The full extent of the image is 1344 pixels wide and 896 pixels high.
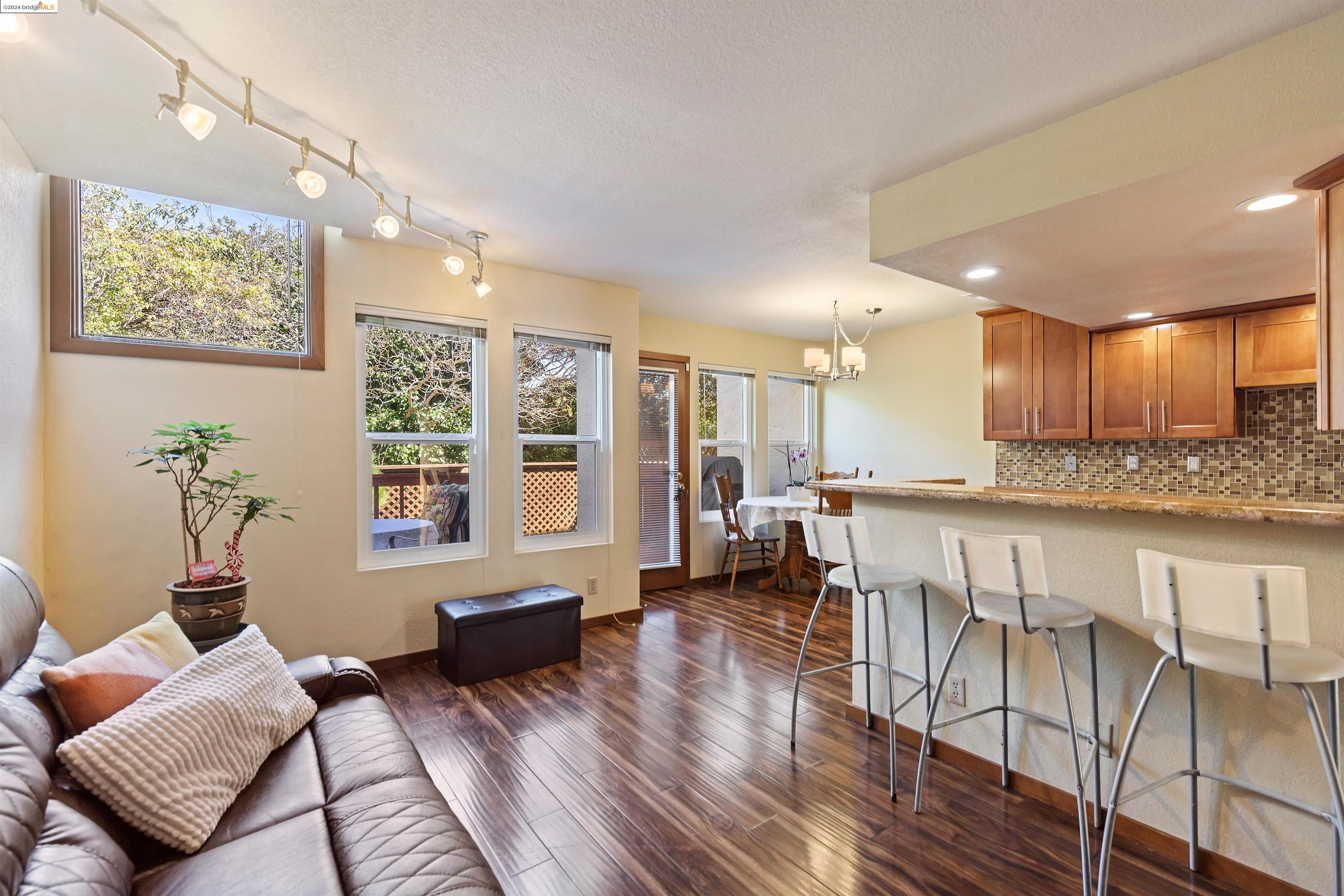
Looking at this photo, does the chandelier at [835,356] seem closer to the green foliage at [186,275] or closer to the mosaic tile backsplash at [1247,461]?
the mosaic tile backsplash at [1247,461]

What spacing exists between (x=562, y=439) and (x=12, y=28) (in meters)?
3.16

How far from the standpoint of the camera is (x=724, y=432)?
6.12 m

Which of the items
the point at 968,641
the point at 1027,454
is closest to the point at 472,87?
the point at 968,641

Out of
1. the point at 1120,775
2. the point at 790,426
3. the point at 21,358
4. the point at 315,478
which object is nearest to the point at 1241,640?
the point at 1120,775

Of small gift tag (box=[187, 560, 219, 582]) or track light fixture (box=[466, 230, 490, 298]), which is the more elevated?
track light fixture (box=[466, 230, 490, 298])

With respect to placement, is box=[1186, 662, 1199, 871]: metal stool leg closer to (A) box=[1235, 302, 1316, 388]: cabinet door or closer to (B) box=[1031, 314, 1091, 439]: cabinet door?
(A) box=[1235, 302, 1316, 388]: cabinet door

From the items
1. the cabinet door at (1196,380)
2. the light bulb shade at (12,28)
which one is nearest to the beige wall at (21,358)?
the light bulb shade at (12,28)

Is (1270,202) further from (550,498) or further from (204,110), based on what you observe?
(550,498)

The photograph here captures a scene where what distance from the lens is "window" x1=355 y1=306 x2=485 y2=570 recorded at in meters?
3.59

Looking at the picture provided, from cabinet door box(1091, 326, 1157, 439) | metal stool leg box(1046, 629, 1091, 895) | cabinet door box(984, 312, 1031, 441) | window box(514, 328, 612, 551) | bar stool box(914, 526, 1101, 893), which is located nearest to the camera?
metal stool leg box(1046, 629, 1091, 895)

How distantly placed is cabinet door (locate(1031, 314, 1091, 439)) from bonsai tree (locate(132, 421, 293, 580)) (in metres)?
4.87

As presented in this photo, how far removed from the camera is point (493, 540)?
13.0 feet

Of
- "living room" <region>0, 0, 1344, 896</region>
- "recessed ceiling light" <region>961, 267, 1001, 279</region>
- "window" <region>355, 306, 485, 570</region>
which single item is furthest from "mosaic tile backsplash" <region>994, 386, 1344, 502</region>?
"window" <region>355, 306, 485, 570</region>

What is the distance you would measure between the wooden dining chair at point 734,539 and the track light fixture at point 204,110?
149 inches
